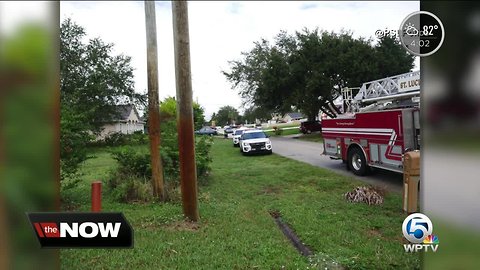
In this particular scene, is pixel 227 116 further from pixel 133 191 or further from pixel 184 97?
pixel 184 97

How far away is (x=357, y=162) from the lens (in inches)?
392

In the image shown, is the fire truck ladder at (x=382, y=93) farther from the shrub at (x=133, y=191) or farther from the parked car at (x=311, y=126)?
the parked car at (x=311, y=126)

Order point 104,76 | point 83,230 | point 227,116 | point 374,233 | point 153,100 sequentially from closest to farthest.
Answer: point 83,230 → point 374,233 → point 153,100 → point 104,76 → point 227,116

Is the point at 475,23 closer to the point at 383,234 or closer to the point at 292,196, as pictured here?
the point at 383,234

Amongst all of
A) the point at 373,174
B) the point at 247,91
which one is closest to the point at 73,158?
the point at 373,174

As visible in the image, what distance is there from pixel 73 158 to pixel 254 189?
4.08m

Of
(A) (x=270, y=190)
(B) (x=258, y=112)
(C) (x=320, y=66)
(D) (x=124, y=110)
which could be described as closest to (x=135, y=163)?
(A) (x=270, y=190)

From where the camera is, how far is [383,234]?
4.58 meters

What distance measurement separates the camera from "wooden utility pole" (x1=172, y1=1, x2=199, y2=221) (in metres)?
4.45

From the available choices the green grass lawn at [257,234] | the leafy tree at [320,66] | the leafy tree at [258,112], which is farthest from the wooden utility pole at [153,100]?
the leafy tree at [258,112]

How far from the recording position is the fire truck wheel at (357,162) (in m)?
9.49

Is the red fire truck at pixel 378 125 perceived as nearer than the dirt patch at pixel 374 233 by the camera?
No

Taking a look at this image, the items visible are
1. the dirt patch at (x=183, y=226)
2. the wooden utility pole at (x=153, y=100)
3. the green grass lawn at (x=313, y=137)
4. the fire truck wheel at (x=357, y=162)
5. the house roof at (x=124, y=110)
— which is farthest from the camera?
the house roof at (x=124, y=110)

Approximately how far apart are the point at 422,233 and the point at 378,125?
22.1 feet
